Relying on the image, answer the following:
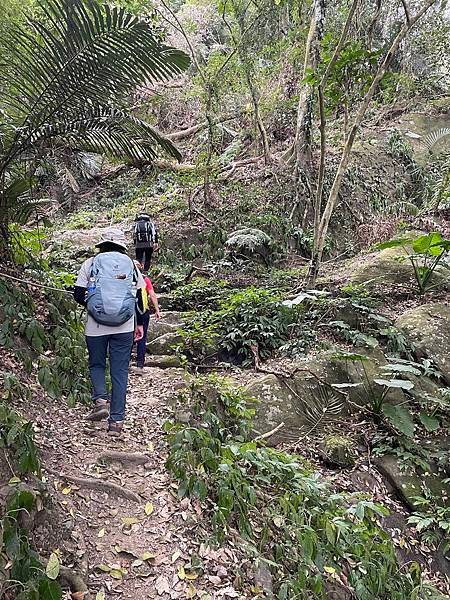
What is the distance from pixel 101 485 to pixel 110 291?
143cm

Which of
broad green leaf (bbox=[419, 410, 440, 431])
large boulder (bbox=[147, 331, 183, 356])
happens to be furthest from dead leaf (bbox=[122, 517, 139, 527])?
broad green leaf (bbox=[419, 410, 440, 431])

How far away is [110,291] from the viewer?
384cm

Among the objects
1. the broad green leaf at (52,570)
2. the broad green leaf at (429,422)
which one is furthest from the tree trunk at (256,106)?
the broad green leaf at (52,570)

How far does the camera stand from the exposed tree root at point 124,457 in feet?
12.1

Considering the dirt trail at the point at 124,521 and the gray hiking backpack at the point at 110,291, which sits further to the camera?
the gray hiking backpack at the point at 110,291

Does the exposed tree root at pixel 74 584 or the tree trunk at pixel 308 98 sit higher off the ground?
the tree trunk at pixel 308 98

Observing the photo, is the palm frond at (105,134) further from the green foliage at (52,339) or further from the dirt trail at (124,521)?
the dirt trail at (124,521)

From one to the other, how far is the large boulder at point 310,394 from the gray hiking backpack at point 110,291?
2.41 metres

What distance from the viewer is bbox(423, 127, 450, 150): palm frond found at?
13473 millimetres

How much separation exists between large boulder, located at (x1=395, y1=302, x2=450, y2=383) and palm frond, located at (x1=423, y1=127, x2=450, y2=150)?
7851 mm

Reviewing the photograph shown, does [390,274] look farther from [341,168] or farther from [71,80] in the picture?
[71,80]

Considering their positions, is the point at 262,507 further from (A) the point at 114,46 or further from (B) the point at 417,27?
(B) the point at 417,27

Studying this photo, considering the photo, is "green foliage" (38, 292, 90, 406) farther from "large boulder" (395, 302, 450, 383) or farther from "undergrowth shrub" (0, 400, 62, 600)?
"large boulder" (395, 302, 450, 383)

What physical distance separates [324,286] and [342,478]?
12.2 ft
